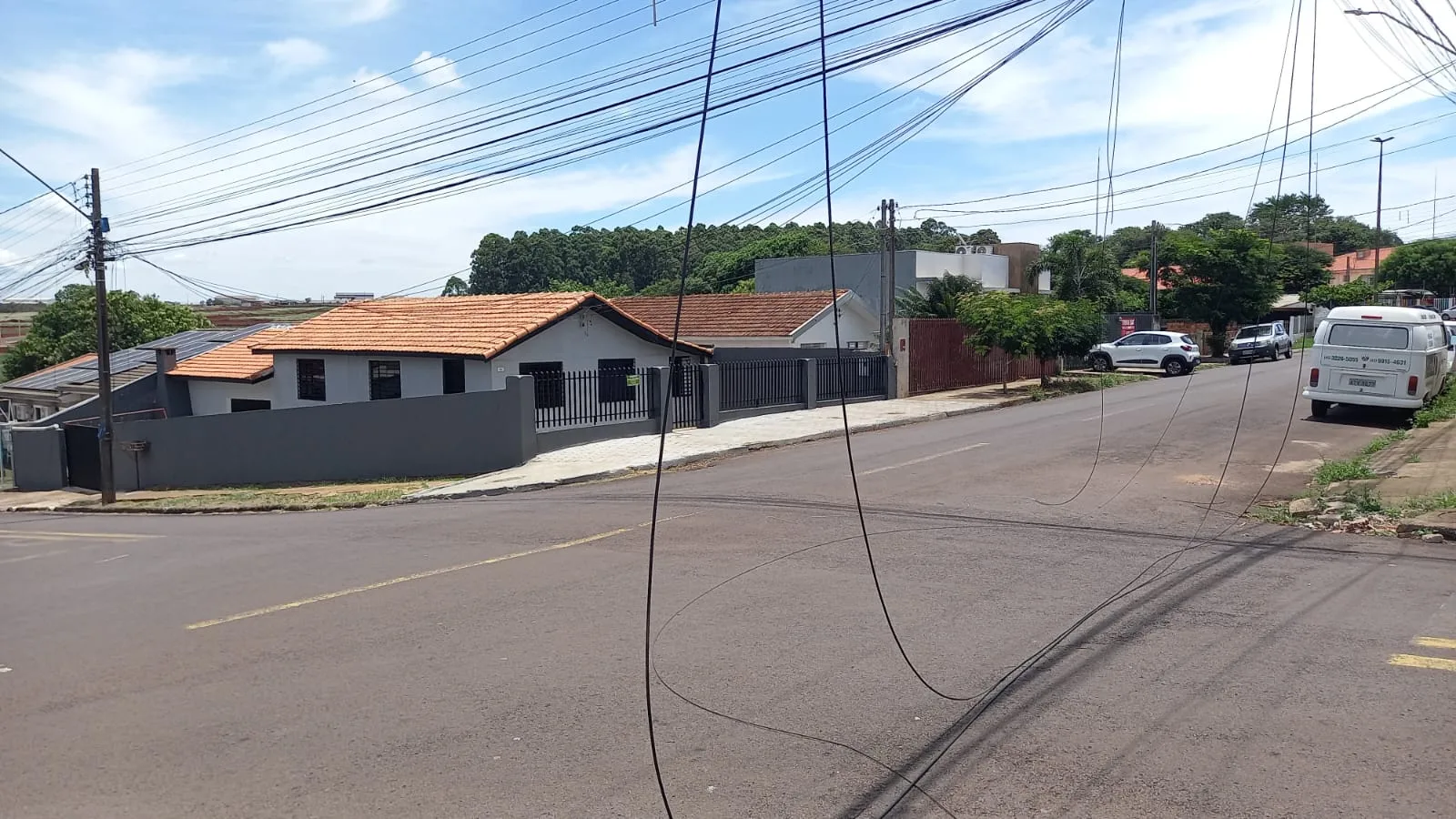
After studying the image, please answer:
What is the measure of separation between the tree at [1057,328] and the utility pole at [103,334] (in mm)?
22443

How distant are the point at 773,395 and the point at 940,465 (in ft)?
33.7

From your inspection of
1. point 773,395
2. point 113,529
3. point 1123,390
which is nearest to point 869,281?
point 1123,390

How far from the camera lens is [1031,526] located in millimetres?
10609

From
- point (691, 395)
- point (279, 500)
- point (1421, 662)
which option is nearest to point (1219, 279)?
Result: point (691, 395)

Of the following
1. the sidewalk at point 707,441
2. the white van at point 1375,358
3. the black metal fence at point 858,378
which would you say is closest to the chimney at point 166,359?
the sidewalk at point 707,441

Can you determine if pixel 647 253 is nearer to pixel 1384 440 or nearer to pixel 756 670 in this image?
pixel 1384 440

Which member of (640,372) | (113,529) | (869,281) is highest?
(869,281)

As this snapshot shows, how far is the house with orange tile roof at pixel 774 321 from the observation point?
3316cm

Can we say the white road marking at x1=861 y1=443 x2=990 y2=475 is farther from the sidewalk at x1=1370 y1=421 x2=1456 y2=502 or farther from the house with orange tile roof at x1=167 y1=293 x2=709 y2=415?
the house with orange tile roof at x1=167 y1=293 x2=709 y2=415

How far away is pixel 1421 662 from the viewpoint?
602 cm

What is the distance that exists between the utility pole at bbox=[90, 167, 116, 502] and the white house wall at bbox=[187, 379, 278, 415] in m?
7.05

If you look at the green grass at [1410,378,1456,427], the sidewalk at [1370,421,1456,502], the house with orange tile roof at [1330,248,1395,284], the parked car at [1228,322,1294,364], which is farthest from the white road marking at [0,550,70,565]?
the house with orange tile roof at [1330,248,1395,284]

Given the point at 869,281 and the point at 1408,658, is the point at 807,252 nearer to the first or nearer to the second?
the point at 869,281

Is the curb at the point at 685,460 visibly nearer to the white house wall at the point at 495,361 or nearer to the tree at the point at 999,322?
the tree at the point at 999,322
